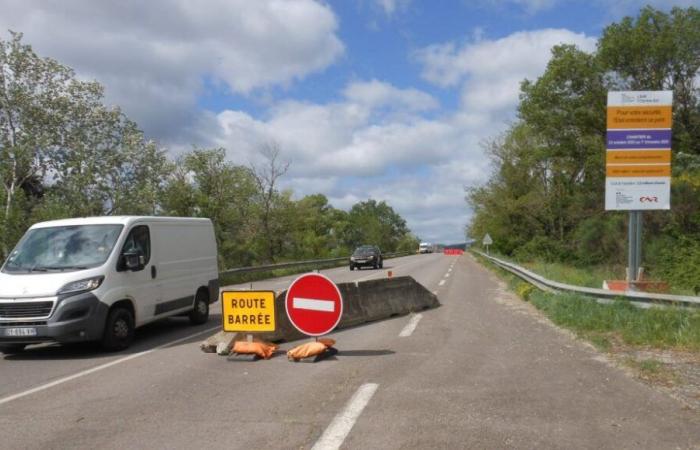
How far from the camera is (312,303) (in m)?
8.55

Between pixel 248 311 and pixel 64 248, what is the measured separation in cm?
344

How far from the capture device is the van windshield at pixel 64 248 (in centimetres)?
955

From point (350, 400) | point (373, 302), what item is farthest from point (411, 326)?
point (350, 400)

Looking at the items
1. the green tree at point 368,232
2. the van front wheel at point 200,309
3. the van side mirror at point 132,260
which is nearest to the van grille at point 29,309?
the van side mirror at point 132,260

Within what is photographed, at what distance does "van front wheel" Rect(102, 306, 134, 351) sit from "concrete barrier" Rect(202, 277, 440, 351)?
2.42 m

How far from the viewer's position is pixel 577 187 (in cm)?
4269

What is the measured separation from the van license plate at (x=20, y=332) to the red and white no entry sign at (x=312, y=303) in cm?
369

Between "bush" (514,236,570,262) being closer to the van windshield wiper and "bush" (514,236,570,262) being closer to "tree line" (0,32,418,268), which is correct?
"tree line" (0,32,418,268)

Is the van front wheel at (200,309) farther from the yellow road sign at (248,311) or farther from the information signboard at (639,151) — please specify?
the information signboard at (639,151)

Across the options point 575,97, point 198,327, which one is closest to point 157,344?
point 198,327

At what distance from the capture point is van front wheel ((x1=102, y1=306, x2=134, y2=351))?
927 cm

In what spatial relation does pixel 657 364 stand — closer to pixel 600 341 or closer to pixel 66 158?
pixel 600 341

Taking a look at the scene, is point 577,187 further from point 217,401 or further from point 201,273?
point 217,401

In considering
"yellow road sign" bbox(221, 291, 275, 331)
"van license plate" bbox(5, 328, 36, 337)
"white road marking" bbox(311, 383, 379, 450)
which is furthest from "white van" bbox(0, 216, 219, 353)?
"white road marking" bbox(311, 383, 379, 450)
